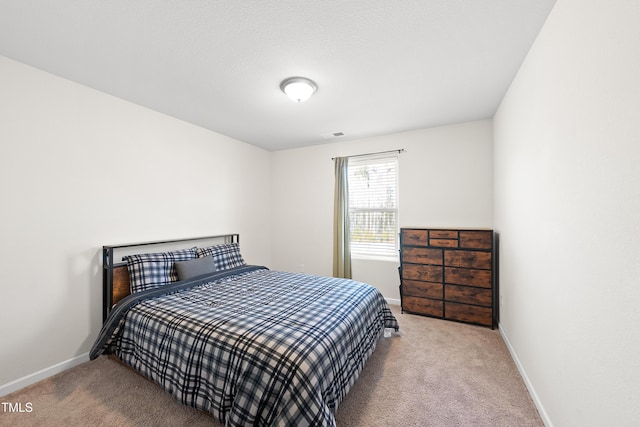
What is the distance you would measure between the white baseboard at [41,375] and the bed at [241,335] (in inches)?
16.7

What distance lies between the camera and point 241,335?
158 cm

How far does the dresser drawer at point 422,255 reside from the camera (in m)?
3.13

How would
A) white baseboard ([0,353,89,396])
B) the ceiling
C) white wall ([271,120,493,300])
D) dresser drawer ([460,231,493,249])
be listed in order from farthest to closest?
white wall ([271,120,493,300]) → dresser drawer ([460,231,493,249]) → white baseboard ([0,353,89,396]) → the ceiling

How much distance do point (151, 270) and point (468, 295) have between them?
3.50 meters

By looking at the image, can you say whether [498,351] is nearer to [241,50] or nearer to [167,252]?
[241,50]

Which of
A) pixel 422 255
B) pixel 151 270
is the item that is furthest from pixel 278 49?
pixel 422 255

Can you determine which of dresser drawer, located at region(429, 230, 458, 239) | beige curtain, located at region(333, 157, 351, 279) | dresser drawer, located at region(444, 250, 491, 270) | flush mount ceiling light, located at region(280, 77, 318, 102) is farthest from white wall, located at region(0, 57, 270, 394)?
dresser drawer, located at region(444, 250, 491, 270)

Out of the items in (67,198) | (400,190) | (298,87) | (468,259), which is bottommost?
(468,259)

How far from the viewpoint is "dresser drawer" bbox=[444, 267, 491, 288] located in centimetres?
292

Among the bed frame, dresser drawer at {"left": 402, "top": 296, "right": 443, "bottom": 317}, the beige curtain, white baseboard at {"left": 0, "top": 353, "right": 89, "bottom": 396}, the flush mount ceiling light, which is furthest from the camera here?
the beige curtain

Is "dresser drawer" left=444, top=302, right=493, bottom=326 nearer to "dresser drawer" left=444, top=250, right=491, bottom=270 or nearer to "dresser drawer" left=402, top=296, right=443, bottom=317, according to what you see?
"dresser drawer" left=402, top=296, right=443, bottom=317

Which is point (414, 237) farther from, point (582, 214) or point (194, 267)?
point (194, 267)

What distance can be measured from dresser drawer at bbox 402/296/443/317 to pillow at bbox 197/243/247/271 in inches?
89.6

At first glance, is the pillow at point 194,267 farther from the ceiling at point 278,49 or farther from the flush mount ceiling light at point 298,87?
the flush mount ceiling light at point 298,87
